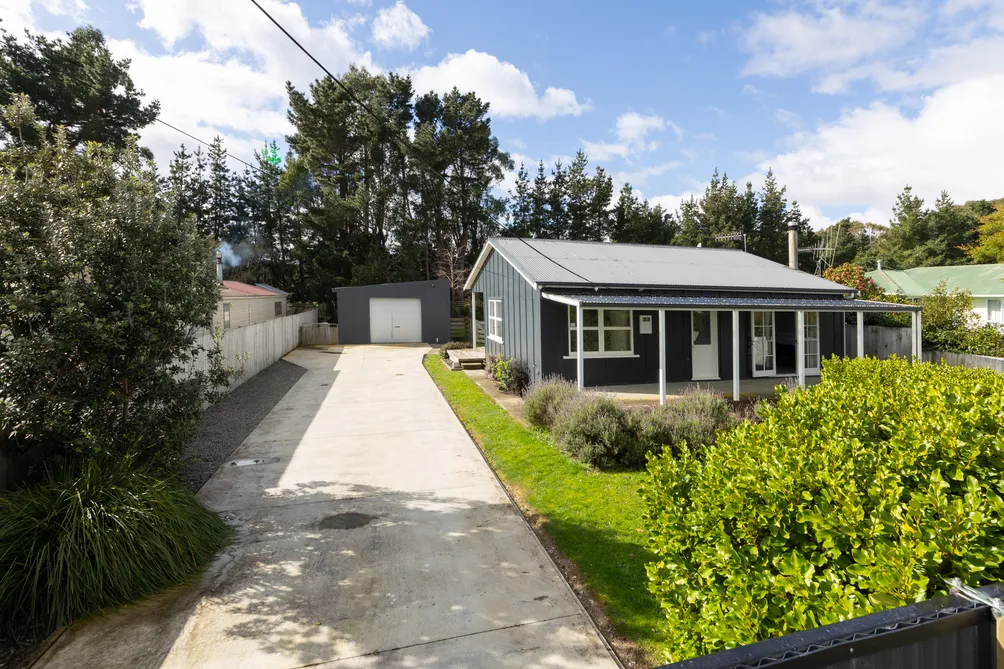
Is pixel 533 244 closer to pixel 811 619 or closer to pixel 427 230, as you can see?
pixel 811 619

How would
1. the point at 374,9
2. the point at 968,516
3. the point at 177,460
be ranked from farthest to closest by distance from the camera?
1. the point at 374,9
2. the point at 177,460
3. the point at 968,516

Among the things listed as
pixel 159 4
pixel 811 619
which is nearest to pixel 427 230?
pixel 159 4

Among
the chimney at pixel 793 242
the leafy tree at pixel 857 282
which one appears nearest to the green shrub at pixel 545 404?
the chimney at pixel 793 242

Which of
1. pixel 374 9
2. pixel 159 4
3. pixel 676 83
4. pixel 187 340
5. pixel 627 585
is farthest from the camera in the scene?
pixel 676 83

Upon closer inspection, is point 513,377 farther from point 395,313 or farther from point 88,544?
point 395,313

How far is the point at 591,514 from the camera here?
538cm

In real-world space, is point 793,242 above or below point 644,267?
above

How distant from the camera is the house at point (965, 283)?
24797 millimetres

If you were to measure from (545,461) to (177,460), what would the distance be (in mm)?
4372

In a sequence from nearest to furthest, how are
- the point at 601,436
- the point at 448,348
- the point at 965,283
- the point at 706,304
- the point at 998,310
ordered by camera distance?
the point at 601,436, the point at 706,304, the point at 448,348, the point at 998,310, the point at 965,283

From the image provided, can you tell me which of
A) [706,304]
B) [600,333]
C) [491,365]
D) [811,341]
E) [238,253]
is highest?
[238,253]

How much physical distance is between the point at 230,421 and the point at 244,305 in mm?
15027

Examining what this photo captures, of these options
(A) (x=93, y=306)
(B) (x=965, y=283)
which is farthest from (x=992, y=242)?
(A) (x=93, y=306)

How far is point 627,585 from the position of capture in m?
4.03
